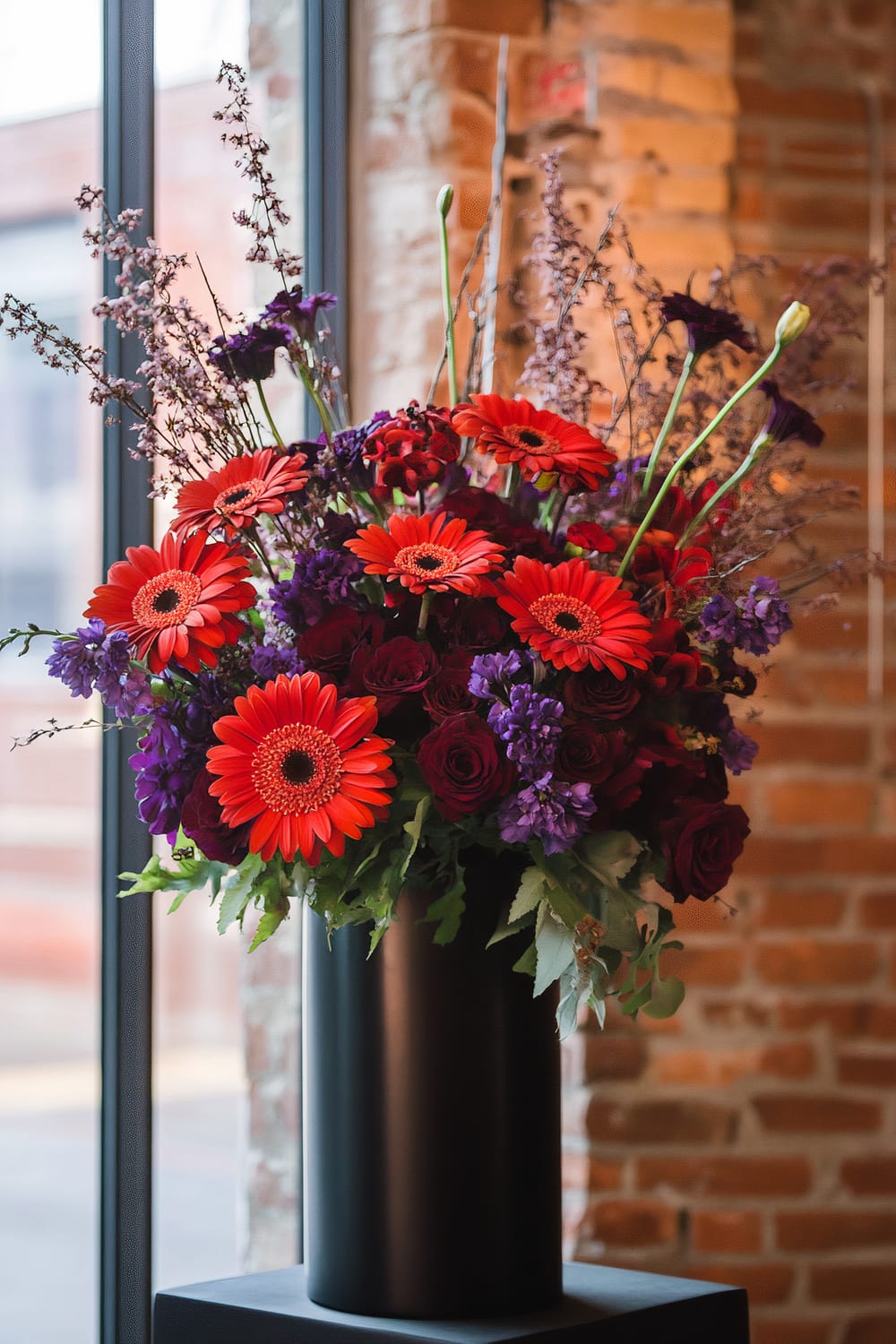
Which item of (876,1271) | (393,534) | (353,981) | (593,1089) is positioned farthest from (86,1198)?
(393,534)

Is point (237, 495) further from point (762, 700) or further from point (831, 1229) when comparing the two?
point (831, 1229)

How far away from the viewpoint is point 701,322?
1072 mm

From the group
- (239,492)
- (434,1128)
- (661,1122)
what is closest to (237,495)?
(239,492)

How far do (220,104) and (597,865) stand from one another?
1.31m

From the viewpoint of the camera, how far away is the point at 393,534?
39.0 inches

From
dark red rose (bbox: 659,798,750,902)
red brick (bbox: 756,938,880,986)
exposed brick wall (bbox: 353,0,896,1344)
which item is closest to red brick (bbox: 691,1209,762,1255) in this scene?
exposed brick wall (bbox: 353,0,896,1344)

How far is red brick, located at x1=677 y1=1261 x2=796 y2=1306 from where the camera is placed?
5.43 ft

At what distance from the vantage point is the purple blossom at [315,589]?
1.01 m

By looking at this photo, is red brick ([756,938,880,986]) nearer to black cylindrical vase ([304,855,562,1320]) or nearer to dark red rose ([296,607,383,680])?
black cylindrical vase ([304,855,562,1320])

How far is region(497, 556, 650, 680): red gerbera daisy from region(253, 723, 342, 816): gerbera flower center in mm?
152

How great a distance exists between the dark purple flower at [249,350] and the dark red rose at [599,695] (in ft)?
1.11

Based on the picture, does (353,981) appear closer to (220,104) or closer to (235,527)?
(235,527)

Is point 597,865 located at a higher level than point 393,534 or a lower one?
lower

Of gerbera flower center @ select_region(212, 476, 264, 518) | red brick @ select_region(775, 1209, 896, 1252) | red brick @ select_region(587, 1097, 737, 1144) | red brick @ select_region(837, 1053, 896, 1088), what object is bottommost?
red brick @ select_region(775, 1209, 896, 1252)
